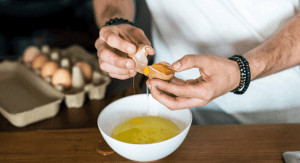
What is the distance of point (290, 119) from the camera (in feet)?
3.63

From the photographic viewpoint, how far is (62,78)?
122 cm

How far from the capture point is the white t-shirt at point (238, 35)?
101 cm

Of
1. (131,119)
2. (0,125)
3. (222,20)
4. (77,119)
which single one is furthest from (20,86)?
(222,20)

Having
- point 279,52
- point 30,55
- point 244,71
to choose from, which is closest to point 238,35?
point 279,52

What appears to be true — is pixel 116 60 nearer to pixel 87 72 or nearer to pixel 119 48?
pixel 119 48

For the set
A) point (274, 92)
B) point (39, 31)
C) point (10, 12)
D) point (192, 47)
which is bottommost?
point (39, 31)

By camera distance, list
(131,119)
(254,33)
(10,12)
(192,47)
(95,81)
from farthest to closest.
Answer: (10,12) < (95,81) < (192,47) < (254,33) < (131,119)

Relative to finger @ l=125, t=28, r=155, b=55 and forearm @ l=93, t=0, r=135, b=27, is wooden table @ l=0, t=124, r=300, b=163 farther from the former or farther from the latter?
forearm @ l=93, t=0, r=135, b=27

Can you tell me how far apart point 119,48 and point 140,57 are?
7cm

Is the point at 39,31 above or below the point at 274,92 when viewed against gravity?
below

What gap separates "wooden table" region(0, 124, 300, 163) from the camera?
76 centimetres

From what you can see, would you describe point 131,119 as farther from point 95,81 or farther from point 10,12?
point 10,12

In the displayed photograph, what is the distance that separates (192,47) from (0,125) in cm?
83

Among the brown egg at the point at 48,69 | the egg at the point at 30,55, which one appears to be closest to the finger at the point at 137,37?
the brown egg at the point at 48,69
